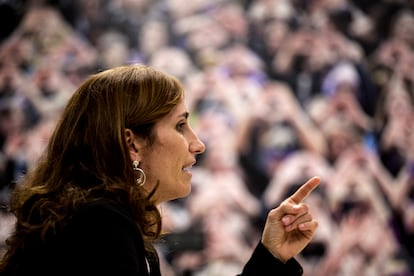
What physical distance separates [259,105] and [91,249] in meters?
2.71

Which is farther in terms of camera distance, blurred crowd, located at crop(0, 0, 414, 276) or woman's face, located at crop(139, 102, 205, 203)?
blurred crowd, located at crop(0, 0, 414, 276)

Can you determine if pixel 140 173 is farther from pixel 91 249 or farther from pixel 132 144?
pixel 91 249

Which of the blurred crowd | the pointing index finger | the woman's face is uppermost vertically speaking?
the woman's face

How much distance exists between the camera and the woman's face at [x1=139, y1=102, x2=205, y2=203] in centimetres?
169

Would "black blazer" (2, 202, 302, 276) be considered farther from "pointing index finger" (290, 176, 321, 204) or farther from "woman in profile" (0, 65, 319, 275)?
"pointing index finger" (290, 176, 321, 204)

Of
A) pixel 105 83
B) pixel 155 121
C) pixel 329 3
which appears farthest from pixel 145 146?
pixel 329 3

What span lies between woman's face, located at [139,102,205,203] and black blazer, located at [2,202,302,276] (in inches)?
10.2

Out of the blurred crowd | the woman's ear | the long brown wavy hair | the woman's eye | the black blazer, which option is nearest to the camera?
the black blazer

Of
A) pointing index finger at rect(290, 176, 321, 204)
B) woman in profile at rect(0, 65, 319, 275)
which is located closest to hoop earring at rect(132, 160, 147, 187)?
woman in profile at rect(0, 65, 319, 275)

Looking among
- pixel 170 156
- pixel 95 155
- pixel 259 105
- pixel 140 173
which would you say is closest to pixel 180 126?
pixel 170 156

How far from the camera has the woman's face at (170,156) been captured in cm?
169

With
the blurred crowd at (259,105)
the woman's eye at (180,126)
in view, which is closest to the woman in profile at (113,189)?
the woman's eye at (180,126)

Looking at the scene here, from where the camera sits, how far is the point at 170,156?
173 cm

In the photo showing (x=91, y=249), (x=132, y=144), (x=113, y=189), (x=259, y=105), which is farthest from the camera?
(x=259, y=105)
